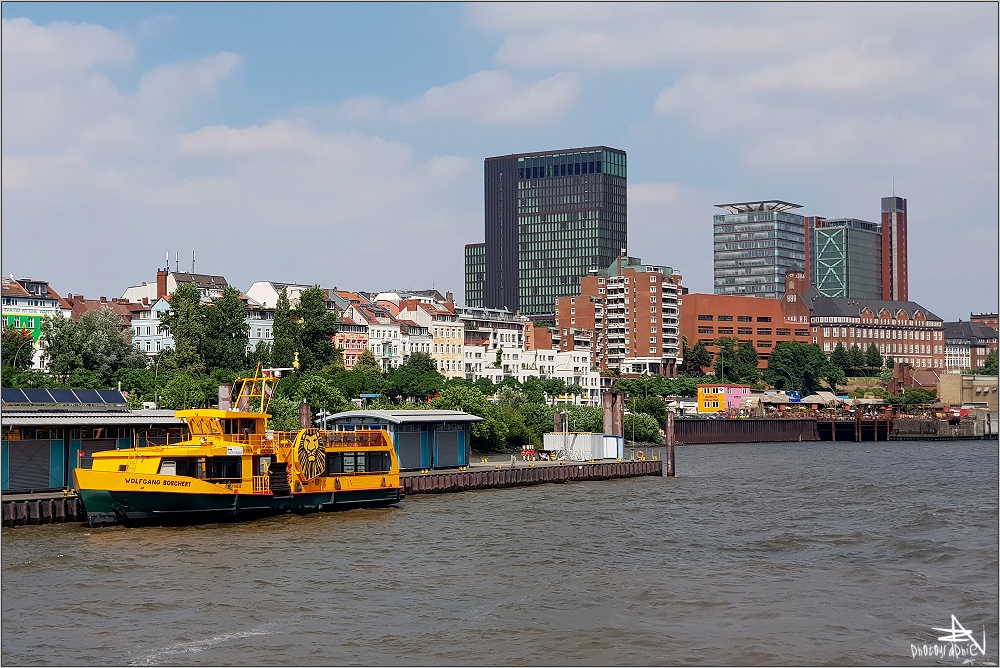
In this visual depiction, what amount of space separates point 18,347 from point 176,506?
80243mm

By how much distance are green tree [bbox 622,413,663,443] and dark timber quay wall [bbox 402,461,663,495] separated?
1898 inches

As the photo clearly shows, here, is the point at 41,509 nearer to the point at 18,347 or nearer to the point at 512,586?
the point at 512,586

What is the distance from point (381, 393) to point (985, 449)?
69986 millimetres

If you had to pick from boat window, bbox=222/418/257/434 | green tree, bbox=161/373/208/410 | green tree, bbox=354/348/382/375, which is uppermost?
green tree, bbox=354/348/382/375

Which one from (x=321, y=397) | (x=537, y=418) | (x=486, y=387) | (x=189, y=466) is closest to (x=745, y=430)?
(x=486, y=387)

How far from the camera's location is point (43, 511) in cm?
5531

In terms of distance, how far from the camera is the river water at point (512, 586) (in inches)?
1346

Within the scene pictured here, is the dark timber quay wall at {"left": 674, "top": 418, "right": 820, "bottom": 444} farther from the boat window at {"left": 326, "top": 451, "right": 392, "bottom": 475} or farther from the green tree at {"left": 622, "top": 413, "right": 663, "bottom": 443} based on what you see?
the boat window at {"left": 326, "top": 451, "right": 392, "bottom": 475}

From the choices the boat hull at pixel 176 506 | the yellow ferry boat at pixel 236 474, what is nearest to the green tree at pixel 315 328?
the yellow ferry boat at pixel 236 474

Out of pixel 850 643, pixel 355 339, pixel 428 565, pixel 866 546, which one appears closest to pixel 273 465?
pixel 428 565

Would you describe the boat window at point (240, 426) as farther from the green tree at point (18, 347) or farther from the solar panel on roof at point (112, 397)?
the green tree at point (18, 347)

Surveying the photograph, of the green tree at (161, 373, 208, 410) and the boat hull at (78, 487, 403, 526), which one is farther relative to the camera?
the green tree at (161, 373, 208, 410)

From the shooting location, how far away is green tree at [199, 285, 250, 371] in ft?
446

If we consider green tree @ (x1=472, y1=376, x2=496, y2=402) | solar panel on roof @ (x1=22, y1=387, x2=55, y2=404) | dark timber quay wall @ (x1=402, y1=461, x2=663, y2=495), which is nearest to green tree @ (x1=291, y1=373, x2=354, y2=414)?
dark timber quay wall @ (x1=402, y1=461, x2=663, y2=495)
